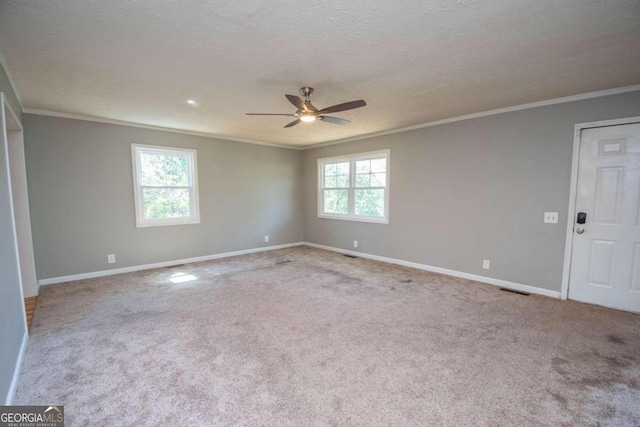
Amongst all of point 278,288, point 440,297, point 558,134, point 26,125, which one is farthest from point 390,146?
point 26,125

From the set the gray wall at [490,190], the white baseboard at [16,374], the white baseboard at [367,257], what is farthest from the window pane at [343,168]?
the white baseboard at [16,374]

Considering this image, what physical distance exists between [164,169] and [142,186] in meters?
0.47

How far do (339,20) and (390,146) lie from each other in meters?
3.45

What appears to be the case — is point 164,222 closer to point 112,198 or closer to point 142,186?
point 142,186

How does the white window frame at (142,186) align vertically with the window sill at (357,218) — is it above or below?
above

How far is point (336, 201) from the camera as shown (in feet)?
20.2

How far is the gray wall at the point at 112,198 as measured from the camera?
12.6 feet

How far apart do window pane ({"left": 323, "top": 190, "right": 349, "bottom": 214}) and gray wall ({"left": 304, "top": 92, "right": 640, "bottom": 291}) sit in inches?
39.0

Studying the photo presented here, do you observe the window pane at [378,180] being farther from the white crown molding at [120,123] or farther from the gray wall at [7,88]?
the gray wall at [7,88]

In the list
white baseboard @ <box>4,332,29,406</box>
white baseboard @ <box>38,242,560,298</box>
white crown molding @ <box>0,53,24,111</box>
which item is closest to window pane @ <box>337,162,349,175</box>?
white baseboard @ <box>38,242,560,298</box>

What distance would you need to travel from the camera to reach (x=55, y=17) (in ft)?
5.69

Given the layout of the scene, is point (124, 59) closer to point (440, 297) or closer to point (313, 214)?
point (440, 297)

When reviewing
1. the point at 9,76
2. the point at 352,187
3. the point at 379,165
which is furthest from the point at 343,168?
the point at 9,76

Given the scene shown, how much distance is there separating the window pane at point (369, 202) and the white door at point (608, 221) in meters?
2.79
